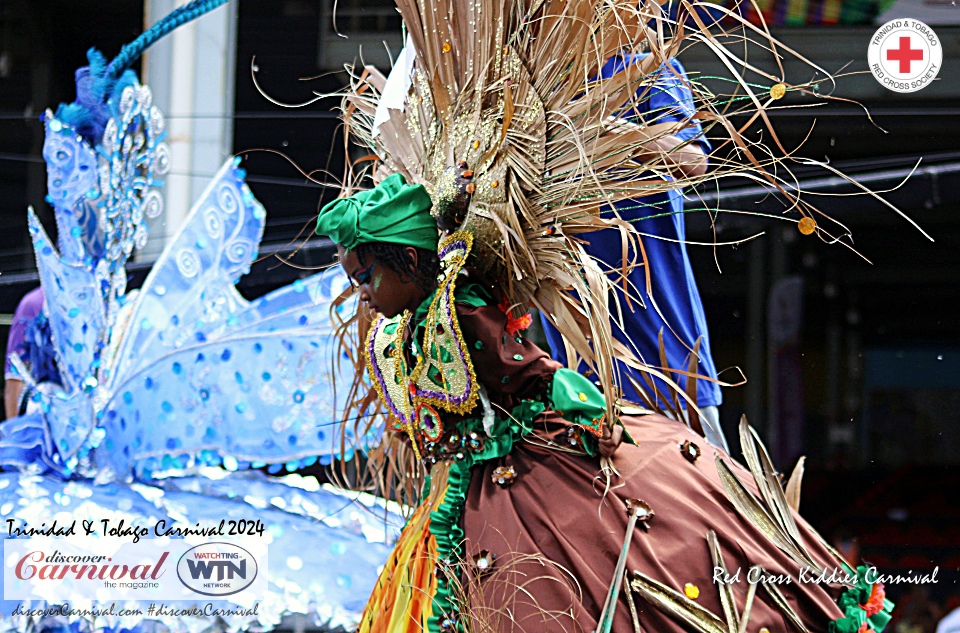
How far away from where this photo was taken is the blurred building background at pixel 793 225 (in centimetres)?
212

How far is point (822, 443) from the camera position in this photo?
2281 mm

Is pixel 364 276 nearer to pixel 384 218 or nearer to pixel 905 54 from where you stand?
pixel 384 218

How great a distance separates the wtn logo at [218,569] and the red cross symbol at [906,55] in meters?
1.74

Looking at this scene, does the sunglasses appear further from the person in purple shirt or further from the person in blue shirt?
the person in purple shirt

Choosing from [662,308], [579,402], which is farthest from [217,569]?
[579,402]

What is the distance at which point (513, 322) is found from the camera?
1.28m

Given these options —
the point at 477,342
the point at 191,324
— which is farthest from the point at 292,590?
the point at 477,342

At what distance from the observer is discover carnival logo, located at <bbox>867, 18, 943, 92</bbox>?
2102mm

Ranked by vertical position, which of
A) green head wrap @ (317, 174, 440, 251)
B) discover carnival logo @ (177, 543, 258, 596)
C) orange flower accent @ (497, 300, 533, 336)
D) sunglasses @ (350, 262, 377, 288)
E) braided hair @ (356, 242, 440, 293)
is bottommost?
discover carnival logo @ (177, 543, 258, 596)

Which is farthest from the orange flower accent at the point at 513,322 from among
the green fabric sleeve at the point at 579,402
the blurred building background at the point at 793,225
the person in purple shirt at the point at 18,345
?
the person in purple shirt at the point at 18,345

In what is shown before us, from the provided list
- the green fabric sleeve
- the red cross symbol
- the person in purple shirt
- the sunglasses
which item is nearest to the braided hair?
the sunglasses

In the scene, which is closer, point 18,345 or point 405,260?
point 405,260

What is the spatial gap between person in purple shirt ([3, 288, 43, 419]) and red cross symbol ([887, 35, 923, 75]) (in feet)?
6.42

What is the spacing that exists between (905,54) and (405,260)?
137cm
